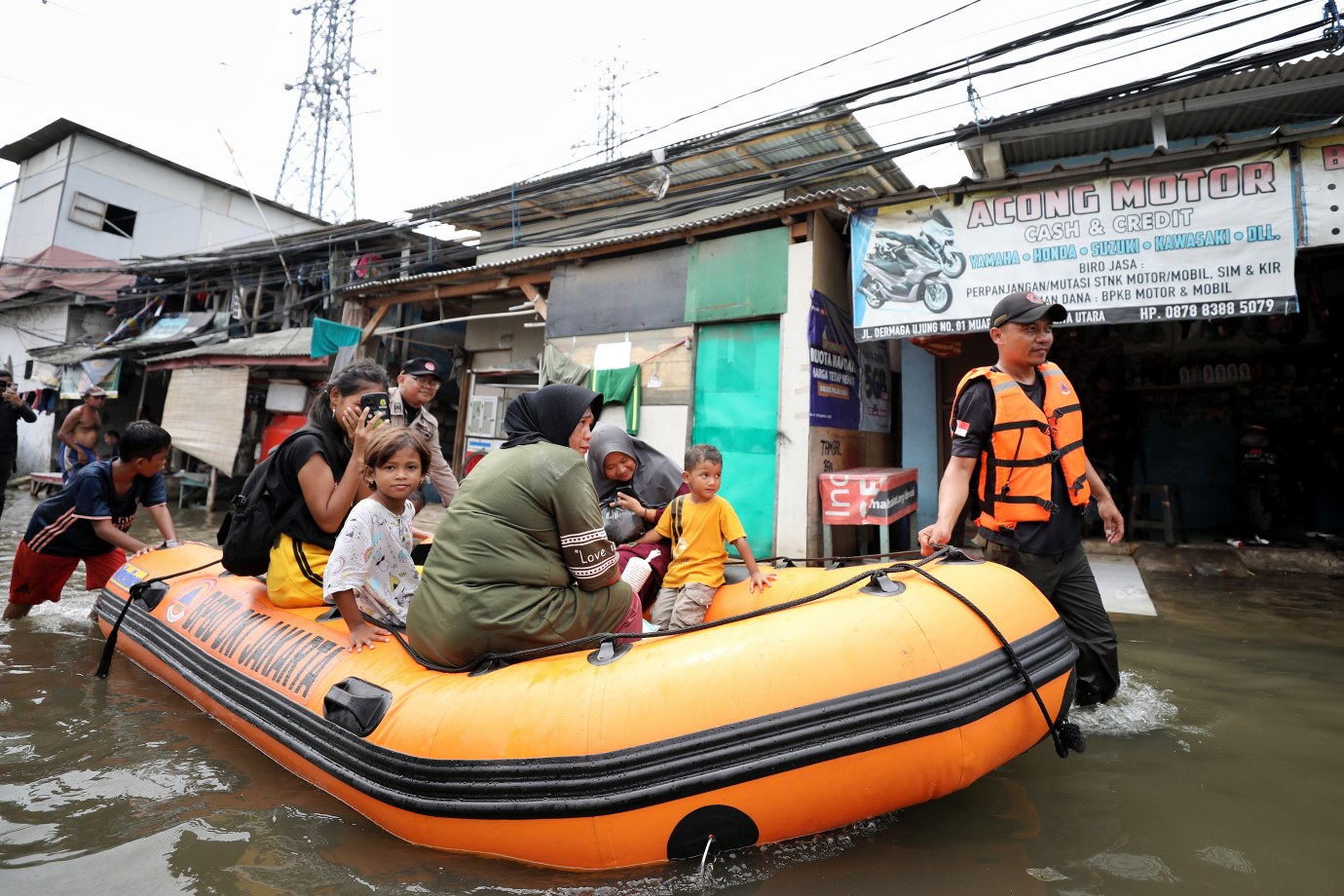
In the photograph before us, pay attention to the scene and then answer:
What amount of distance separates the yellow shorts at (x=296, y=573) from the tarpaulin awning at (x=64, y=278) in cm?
1761

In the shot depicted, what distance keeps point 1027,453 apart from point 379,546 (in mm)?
2640

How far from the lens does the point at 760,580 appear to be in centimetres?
321

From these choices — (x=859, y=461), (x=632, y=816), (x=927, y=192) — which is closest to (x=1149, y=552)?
(x=859, y=461)

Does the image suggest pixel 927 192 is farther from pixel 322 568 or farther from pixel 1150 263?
pixel 322 568

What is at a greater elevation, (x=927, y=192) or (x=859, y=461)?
(x=927, y=192)

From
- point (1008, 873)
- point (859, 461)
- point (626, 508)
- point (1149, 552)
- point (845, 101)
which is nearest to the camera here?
point (1008, 873)

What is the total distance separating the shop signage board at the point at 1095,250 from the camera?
4.90 meters

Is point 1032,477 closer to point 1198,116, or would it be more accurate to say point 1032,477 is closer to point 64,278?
point 1198,116

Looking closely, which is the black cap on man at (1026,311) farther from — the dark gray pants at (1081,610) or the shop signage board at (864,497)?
the shop signage board at (864,497)

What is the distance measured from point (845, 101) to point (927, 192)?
110 centimetres

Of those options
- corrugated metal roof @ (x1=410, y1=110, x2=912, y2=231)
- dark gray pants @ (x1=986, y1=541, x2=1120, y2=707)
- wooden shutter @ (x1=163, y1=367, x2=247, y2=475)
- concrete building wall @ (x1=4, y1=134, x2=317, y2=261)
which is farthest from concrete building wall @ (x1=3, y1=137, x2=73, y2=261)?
dark gray pants @ (x1=986, y1=541, x2=1120, y2=707)

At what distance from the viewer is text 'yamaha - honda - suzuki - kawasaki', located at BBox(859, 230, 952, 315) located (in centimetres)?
601

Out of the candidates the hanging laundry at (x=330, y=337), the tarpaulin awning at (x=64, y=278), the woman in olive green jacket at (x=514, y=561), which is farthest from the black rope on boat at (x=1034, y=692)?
the tarpaulin awning at (x=64, y=278)

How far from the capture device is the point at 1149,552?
6.40 meters
